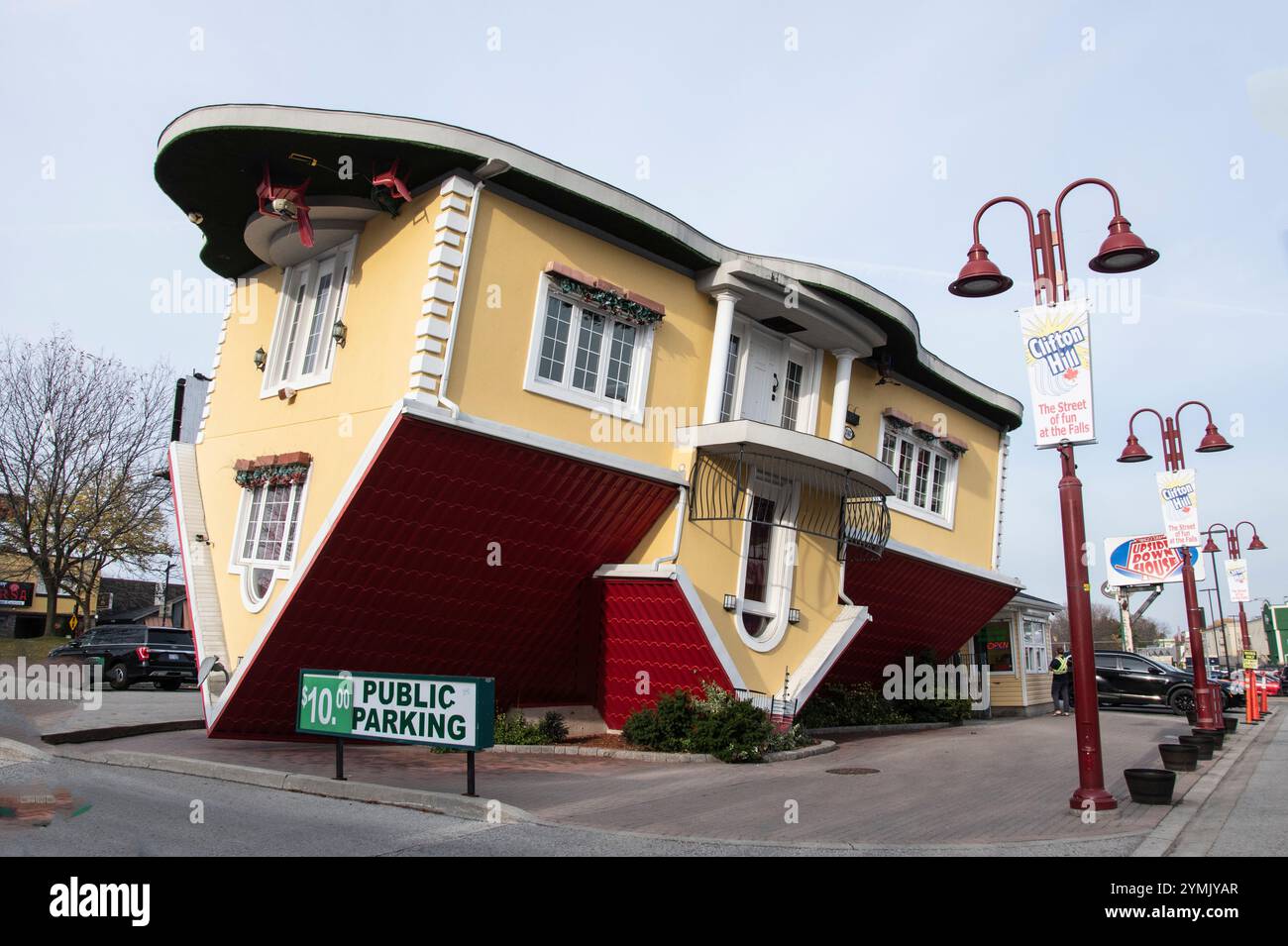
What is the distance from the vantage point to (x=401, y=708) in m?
9.19

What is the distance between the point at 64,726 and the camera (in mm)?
14297

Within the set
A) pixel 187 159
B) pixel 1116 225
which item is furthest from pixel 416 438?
pixel 1116 225

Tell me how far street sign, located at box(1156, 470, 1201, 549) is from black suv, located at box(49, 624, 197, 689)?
21564 millimetres

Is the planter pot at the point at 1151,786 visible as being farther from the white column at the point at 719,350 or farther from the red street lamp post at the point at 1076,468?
the white column at the point at 719,350

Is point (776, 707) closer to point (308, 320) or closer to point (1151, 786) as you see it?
point (1151, 786)

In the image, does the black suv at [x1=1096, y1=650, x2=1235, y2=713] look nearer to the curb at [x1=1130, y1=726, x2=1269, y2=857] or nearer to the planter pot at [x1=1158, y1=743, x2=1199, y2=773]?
the curb at [x1=1130, y1=726, x2=1269, y2=857]

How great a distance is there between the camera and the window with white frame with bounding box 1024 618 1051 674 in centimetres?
2673

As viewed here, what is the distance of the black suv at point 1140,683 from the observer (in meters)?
25.0

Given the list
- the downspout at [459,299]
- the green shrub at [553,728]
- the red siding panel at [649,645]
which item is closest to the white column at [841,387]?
the red siding panel at [649,645]

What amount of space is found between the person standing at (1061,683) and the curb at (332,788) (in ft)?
64.4

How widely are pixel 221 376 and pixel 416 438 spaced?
22.2 ft

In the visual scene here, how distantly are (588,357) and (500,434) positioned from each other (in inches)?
89.6

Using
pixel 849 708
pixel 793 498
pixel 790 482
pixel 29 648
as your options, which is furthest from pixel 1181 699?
pixel 29 648

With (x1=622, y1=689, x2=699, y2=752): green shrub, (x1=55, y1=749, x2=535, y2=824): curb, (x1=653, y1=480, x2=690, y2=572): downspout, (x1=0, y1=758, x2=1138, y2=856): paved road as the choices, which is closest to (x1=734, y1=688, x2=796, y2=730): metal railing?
(x1=622, y1=689, x2=699, y2=752): green shrub
